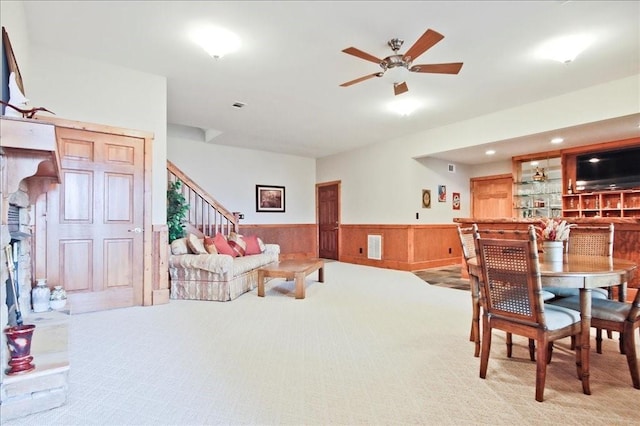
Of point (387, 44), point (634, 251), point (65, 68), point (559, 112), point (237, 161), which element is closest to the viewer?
point (387, 44)

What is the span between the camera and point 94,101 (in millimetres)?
3883

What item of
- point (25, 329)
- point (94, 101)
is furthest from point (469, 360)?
point (94, 101)

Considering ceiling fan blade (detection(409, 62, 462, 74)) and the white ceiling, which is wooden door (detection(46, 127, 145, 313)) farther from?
ceiling fan blade (detection(409, 62, 462, 74))

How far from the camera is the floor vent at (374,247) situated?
7.53 meters

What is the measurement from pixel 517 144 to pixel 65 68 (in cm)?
660

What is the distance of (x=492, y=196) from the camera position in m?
7.95

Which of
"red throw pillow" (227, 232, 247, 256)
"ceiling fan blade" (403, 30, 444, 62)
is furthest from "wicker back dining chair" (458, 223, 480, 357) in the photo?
"red throw pillow" (227, 232, 247, 256)

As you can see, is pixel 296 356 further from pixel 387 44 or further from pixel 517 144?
pixel 517 144

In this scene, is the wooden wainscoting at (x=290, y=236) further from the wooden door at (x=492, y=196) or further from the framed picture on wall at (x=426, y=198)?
the wooden door at (x=492, y=196)

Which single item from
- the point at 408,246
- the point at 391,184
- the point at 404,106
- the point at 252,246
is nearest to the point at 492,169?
the point at 391,184

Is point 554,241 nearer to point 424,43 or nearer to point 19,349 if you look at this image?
point 424,43

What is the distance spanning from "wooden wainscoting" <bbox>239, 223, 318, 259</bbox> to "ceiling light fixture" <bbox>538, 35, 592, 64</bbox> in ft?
20.7

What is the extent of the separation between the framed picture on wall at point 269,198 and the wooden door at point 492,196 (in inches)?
186

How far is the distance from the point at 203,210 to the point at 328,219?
3.73 m
